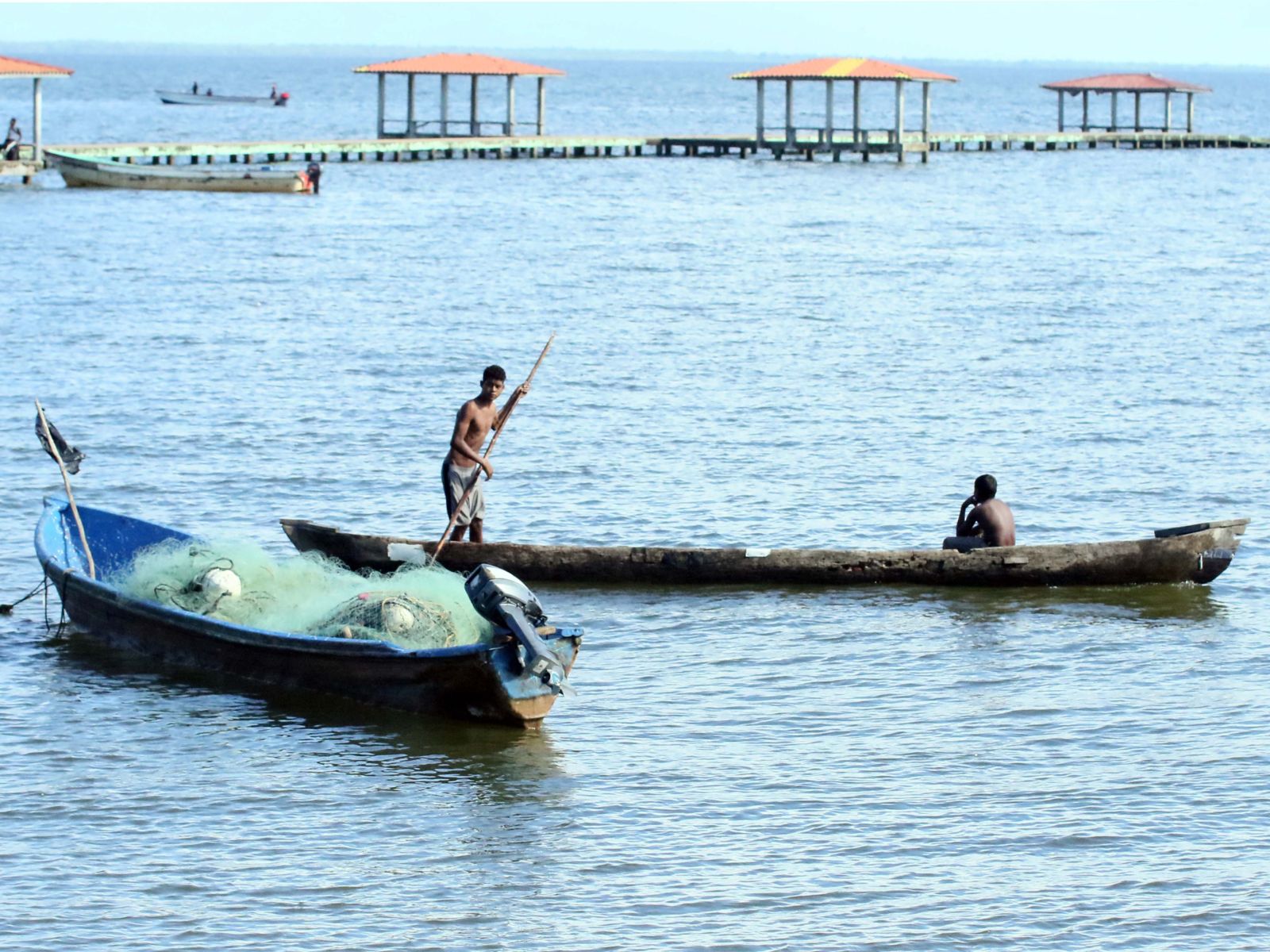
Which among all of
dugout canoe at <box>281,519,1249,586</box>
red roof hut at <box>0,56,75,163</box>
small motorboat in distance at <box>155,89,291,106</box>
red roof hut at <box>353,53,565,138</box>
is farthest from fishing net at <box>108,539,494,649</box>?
small motorboat in distance at <box>155,89,291,106</box>

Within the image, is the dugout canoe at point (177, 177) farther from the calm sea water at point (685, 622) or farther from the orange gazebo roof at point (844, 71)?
the orange gazebo roof at point (844, 71)

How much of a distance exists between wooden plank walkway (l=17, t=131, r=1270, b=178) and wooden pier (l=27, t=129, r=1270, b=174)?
0.03 meters

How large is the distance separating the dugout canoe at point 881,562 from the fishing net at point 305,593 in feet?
4.59

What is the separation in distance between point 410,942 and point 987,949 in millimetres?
2961

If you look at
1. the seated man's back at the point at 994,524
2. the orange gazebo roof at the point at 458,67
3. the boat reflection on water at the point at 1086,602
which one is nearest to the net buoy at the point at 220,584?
the boat reflection on water at the point at 1086,602

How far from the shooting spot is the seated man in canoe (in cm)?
1581

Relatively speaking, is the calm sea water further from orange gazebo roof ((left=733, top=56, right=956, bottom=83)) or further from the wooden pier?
orange gazebo roof ((left=733, top=56, right=956, bottom=83))

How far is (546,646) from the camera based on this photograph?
39.5ft

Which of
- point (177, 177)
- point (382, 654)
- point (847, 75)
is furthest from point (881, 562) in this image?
point (847, 75)

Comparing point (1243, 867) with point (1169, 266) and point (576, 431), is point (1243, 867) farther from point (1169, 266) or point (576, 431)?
point (1169, 266)

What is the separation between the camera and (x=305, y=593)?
46.0 feet

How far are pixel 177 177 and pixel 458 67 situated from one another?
12.1 meters

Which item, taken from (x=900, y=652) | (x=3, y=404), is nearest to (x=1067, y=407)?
(x=900, y=652)

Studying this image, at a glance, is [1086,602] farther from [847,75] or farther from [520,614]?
[847,75]
